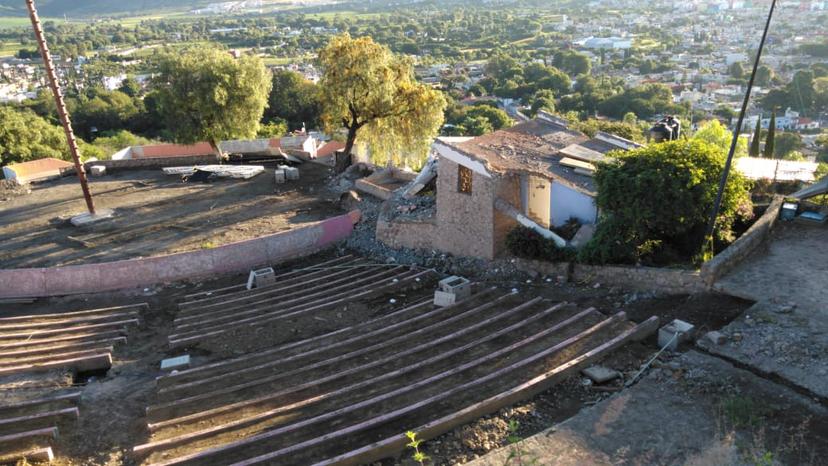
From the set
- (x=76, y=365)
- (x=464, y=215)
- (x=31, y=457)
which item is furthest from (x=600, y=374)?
(x=76, y=365)

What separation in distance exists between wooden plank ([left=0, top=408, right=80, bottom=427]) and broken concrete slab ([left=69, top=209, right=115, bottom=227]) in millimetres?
13008

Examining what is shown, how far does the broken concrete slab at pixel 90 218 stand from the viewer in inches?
885

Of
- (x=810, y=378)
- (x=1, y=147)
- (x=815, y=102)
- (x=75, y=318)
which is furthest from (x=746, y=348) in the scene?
(x=815, y=102)

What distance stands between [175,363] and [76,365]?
2.26 meters

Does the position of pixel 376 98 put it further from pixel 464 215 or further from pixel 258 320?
pixel 258 320

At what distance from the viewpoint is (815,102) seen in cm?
5341

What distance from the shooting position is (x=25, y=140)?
33.9 m

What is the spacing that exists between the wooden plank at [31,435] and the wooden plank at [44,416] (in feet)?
1.39

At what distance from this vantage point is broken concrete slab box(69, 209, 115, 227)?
22484 millimetres

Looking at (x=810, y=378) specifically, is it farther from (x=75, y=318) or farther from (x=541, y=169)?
(x=75, y=318)

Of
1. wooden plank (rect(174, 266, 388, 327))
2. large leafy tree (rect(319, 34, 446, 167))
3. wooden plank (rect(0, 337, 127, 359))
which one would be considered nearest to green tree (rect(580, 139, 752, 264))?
wooden plank (rect(174, 266, 388, 327))

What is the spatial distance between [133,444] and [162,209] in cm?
1540

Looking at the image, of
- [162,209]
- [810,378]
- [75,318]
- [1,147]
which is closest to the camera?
[810,378]

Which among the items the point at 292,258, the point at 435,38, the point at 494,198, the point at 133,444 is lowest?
the point at 435,38
